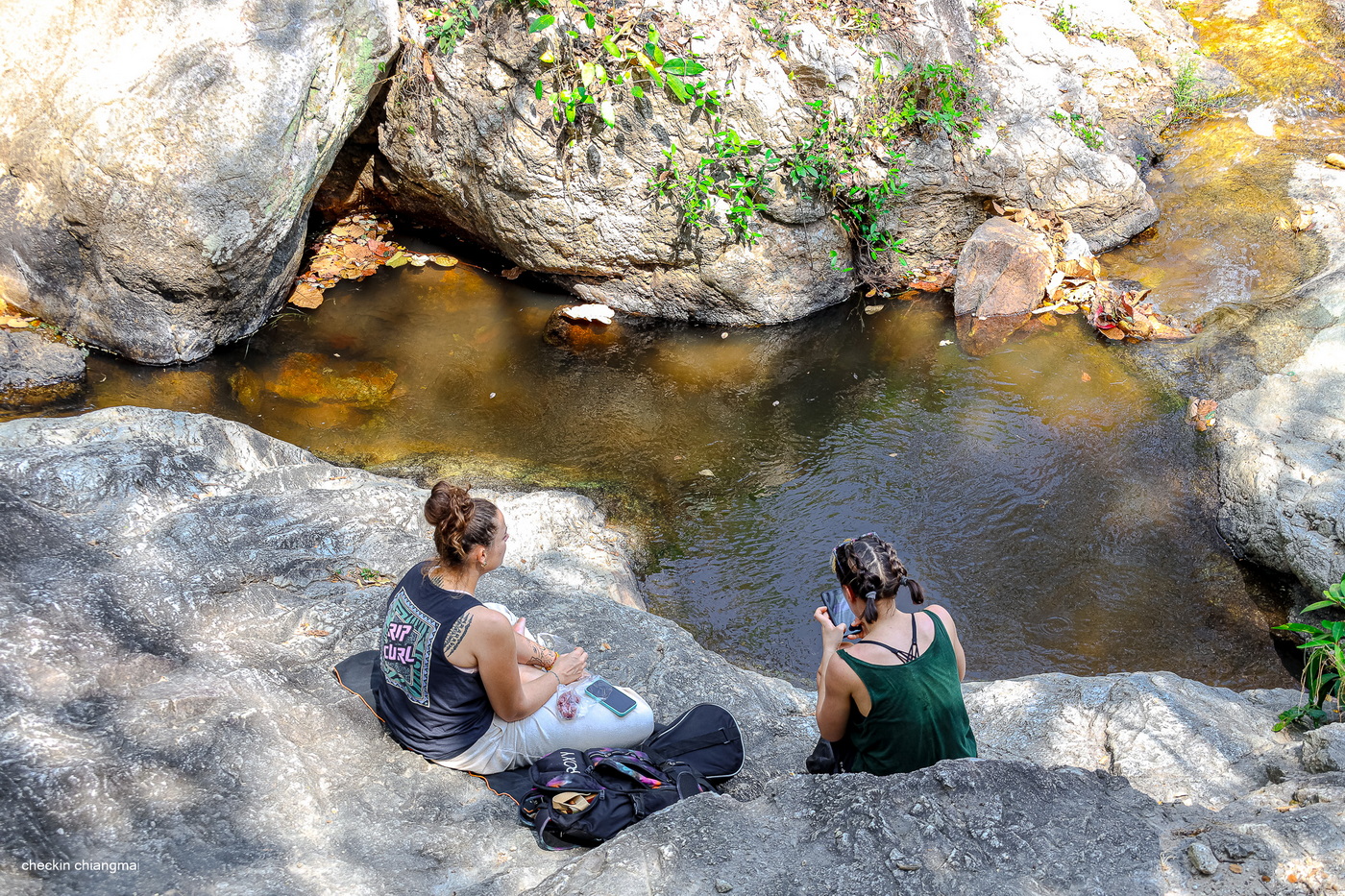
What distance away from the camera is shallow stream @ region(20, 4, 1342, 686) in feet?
16.1

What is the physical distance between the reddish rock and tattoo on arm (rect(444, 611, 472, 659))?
5858 millimetres

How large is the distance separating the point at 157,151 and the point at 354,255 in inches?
87.3

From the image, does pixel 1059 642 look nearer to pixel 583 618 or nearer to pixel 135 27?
pixel 583 618

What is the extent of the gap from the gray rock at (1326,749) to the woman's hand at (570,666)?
2.50 meters

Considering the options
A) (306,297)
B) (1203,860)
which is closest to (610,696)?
(1203,860)

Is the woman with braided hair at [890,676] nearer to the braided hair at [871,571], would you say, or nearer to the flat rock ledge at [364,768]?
the braided hair at [871,571]

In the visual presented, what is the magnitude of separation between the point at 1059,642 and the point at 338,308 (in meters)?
6.22

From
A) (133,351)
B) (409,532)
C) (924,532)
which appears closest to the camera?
(409,532)

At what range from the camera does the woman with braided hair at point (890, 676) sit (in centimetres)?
261

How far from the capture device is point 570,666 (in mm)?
3074

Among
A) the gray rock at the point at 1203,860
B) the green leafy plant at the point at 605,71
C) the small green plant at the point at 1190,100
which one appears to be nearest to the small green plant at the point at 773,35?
the green leafy plant at the point at 605,71

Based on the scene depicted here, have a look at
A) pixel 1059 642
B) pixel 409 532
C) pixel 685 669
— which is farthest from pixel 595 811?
pixel 1059 642

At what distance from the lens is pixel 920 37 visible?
7.94 metres

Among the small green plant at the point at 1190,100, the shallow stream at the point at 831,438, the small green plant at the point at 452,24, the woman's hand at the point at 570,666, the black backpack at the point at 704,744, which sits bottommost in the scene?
the shallow stream at the point at 831,438
